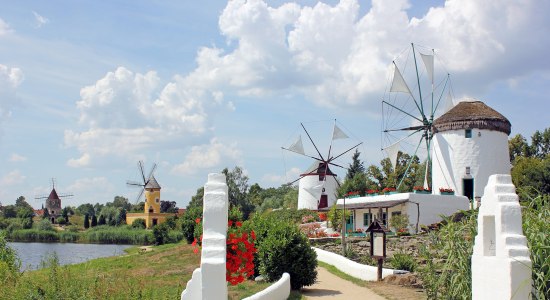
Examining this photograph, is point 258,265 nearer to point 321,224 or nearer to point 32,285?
point 32,285

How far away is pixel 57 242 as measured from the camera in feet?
183

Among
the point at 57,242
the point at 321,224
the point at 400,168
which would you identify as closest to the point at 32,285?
the point at 321,224

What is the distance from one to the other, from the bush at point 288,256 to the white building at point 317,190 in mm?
33712

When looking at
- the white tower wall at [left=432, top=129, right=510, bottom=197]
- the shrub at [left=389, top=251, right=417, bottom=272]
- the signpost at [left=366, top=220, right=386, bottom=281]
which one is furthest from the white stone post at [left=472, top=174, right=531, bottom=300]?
the white tower wall at [left=432, top=129, right=510, bottom=197]

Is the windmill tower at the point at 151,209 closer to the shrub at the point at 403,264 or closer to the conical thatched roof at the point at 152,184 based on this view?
the conical thatched roof at the point at 152,184

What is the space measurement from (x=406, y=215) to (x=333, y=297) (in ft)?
51.6

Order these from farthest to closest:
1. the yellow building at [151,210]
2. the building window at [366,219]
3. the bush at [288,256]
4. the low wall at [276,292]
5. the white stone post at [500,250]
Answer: the yellow building at [151,210], the building window at [366,219], the bush at [288,256], the low wall at [276,292], the white stone post at [500,250]

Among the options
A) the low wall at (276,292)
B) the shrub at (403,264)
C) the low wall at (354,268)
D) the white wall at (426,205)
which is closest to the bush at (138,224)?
the white wall at (426,205)

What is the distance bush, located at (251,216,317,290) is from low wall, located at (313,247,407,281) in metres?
2.82

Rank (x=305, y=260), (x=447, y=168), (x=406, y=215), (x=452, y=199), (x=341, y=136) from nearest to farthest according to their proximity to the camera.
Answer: (x=305, y=260) < (x=406, y=215) < (x=452, y=199) < (x=447, y=168) < (x=341, y=136)

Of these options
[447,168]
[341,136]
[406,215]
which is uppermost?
[341,136]

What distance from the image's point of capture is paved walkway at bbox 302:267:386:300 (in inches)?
562

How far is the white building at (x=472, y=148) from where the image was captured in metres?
33.0

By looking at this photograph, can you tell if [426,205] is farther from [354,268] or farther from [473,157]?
[354,268]
